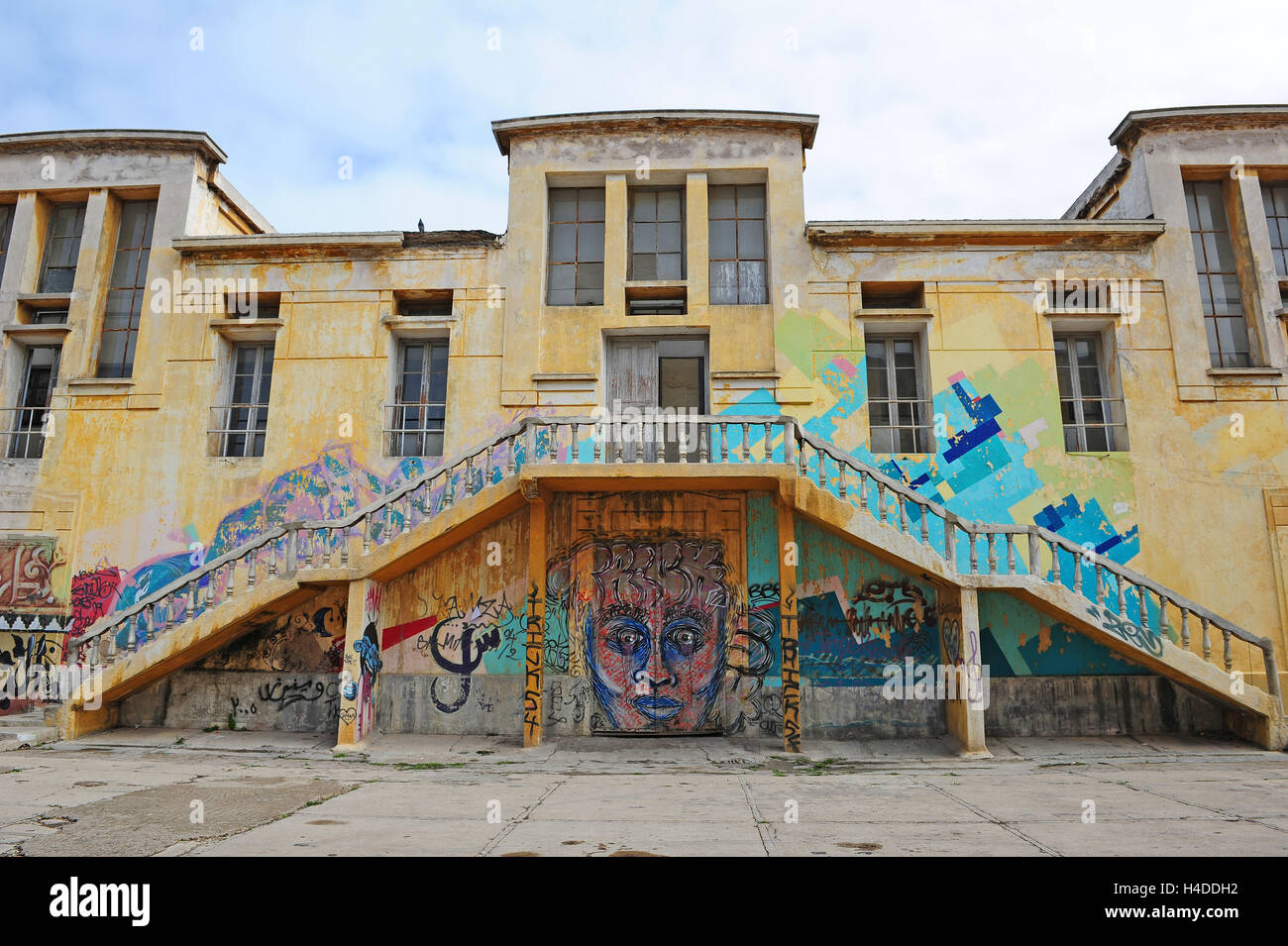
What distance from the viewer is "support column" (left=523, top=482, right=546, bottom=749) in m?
10.8

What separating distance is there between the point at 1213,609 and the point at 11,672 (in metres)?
17.9

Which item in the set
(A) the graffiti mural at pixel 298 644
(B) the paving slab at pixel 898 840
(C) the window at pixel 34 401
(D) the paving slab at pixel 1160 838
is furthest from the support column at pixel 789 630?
(C) the window at pixel 34 401

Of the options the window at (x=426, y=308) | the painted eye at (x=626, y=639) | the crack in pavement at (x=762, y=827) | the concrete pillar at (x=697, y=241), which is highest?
the concrete pillar at (x=697, y=241)

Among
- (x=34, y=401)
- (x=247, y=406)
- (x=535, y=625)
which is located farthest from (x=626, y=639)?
(x=34, y=401)

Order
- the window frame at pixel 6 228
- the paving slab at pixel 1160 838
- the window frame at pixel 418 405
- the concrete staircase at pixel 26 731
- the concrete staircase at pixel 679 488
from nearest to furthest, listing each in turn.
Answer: the paving slab at pixel 1160 838, the concrete staircase at pixel 26 731, the concrete staircase at pixel 679 488, the window frame at pixel 418 405, the window frame at pixel 6 228

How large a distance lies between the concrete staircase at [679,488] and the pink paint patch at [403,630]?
96 cm

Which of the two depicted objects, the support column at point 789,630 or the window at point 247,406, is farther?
the window at point 247,406

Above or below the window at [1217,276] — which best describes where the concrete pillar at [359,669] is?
below

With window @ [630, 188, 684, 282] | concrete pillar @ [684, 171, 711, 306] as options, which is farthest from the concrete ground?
window @ [630, 188, 684, 282]

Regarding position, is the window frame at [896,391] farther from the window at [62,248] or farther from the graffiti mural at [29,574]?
the window at [62,248]

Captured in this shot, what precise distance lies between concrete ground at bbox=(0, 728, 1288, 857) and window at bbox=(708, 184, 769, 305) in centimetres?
697

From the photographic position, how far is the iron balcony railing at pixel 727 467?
10.3m

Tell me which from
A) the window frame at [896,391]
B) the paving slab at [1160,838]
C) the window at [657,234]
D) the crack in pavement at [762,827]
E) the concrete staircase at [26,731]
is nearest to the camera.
A: the paving slab at [1160,838]

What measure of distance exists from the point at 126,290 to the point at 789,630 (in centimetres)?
1241
